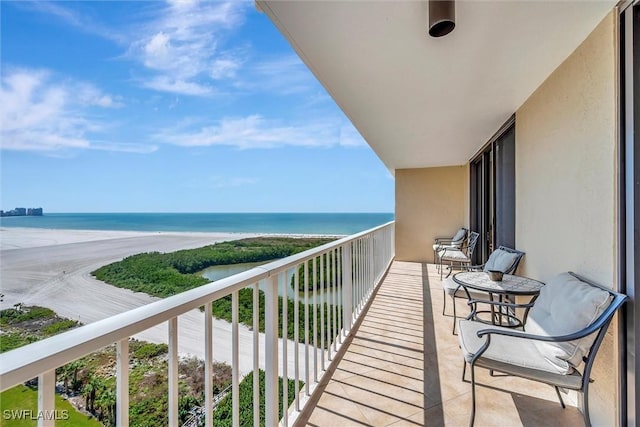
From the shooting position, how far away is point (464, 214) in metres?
6.70

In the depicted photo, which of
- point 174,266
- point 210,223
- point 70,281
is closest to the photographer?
point 70,281

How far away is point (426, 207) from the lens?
275 inches

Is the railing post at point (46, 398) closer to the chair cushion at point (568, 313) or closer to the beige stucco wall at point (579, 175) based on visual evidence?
the chair cushion at point (568, 313)

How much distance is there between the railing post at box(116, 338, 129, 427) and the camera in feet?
2.33

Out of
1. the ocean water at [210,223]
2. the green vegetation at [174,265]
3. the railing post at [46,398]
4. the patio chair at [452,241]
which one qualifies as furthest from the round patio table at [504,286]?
the ocean water at [210,223]

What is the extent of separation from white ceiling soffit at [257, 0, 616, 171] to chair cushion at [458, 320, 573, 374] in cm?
197

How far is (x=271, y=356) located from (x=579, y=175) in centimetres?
229

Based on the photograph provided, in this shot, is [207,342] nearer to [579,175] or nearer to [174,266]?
[579,175]

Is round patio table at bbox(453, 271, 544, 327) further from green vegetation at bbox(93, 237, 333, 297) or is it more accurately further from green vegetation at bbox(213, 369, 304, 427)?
green vegetation at bbox(93, 237, 333, 297)

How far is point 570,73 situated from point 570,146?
21.2 inches

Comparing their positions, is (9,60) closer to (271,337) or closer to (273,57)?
(273,57)

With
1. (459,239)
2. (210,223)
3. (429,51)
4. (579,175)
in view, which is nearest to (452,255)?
(459,239)

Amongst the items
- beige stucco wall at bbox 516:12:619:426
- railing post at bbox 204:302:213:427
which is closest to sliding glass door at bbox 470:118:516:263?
beige stucco wall at bbox 516:12:619:426

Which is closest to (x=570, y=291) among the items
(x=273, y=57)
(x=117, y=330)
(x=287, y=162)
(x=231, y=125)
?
(x=117, y=330)
